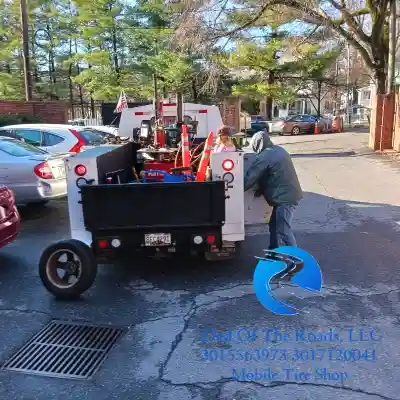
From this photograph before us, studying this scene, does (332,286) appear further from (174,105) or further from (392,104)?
(392,104)

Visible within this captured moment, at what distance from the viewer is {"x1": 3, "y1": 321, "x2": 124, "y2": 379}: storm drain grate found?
3.52m

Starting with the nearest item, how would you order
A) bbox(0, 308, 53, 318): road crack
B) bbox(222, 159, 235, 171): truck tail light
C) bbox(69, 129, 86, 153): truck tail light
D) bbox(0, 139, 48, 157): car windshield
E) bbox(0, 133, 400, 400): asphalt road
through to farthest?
1. bbox(0, 133, 400, 400): asphalt road
2. bbox(0, 308, 53, 318): road crack
3. bbox(222, 159, 235, 171): truck tail light
4. bbox(0, 139, 48, 157): car windshield
5. bbox(69, 129, 86, 153): truck tail light

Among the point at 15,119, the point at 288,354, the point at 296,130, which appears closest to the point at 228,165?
the point at 288,354

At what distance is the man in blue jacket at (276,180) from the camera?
507 centimetres

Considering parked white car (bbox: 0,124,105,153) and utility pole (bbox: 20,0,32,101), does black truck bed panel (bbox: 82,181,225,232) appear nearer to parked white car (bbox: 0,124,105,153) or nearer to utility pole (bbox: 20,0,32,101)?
parked white car (bbox: 0,124,105,153)

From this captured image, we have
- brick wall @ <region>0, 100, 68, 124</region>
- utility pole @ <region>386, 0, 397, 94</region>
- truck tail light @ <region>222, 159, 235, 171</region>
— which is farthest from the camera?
brick wall @ <region>0, 100, 68, 124</region>

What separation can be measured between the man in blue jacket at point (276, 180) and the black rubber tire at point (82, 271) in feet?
5.98

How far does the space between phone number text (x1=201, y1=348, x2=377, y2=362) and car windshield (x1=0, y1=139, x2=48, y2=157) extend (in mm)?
6080

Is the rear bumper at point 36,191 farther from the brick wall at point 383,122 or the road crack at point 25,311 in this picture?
the brick wall at point 383,122

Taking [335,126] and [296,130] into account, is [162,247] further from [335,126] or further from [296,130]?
[335,126]

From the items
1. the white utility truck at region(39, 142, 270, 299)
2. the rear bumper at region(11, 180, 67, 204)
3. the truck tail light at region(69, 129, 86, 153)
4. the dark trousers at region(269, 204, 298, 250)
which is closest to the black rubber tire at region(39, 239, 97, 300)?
the white utility truck at region(39, 142, 270, 299)

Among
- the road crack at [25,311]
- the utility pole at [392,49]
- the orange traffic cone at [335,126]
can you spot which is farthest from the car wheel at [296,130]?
the road crack at [25,311]

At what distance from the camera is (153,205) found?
473 cm

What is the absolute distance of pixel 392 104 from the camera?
56.8ft
